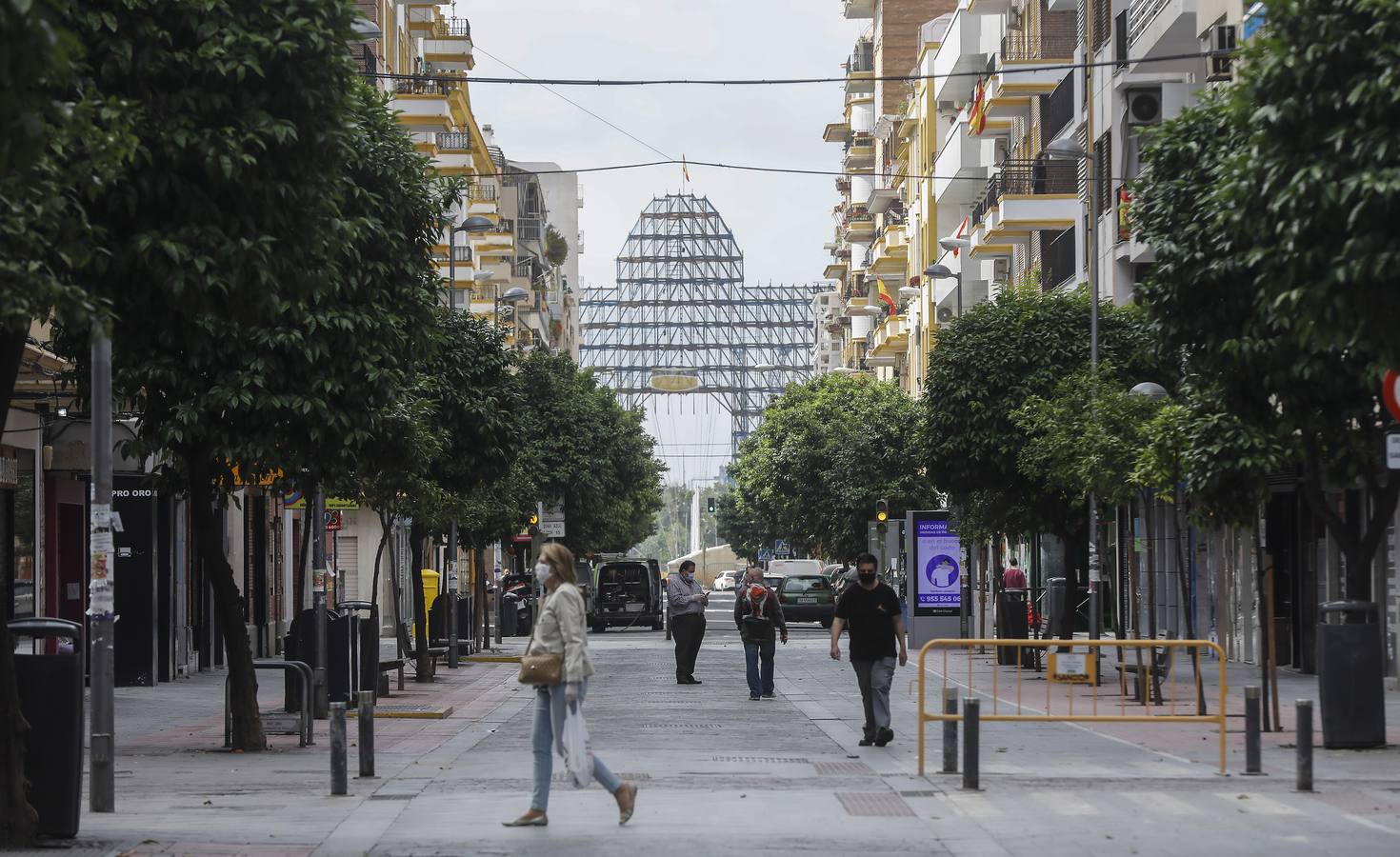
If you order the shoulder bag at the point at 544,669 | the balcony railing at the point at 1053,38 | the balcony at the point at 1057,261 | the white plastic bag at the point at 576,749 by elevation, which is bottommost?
the white plastic bag at the point at 576,749

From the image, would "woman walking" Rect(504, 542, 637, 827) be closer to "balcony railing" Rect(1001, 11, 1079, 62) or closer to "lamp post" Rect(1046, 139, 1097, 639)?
"lamp post" Rect(1046, 139, 1097, 639)

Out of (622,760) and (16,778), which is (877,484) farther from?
(16,778)

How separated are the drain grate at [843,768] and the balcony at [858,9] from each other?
76.3m

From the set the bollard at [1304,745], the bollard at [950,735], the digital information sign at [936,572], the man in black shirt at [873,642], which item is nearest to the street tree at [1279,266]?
the bollard at [1304,745]

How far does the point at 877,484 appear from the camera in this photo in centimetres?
6869

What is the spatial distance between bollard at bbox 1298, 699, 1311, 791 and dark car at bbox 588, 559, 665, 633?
4479 cm

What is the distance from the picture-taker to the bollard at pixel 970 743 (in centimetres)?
1455

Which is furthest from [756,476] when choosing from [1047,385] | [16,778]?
[16,778]

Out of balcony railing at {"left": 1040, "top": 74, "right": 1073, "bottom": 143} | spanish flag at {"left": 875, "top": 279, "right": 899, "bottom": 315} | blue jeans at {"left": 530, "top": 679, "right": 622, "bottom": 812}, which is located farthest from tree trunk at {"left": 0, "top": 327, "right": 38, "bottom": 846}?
spanish flag at {"left": 875, "top": 279, "right": 899, "bottom": 315}

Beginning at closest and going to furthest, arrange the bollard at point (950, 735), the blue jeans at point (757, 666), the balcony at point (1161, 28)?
the bollard at point (950, 735), the blue jeans at point (757, 666), the balcony at point (1161, 28)

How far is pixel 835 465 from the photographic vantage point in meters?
70.9

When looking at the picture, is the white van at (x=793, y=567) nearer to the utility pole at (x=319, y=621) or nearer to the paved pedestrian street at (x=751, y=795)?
the paved pedestrian street at (x=751, y=795)

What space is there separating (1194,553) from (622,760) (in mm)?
24193

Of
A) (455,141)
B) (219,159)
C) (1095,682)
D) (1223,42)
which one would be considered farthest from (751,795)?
(455,141)
